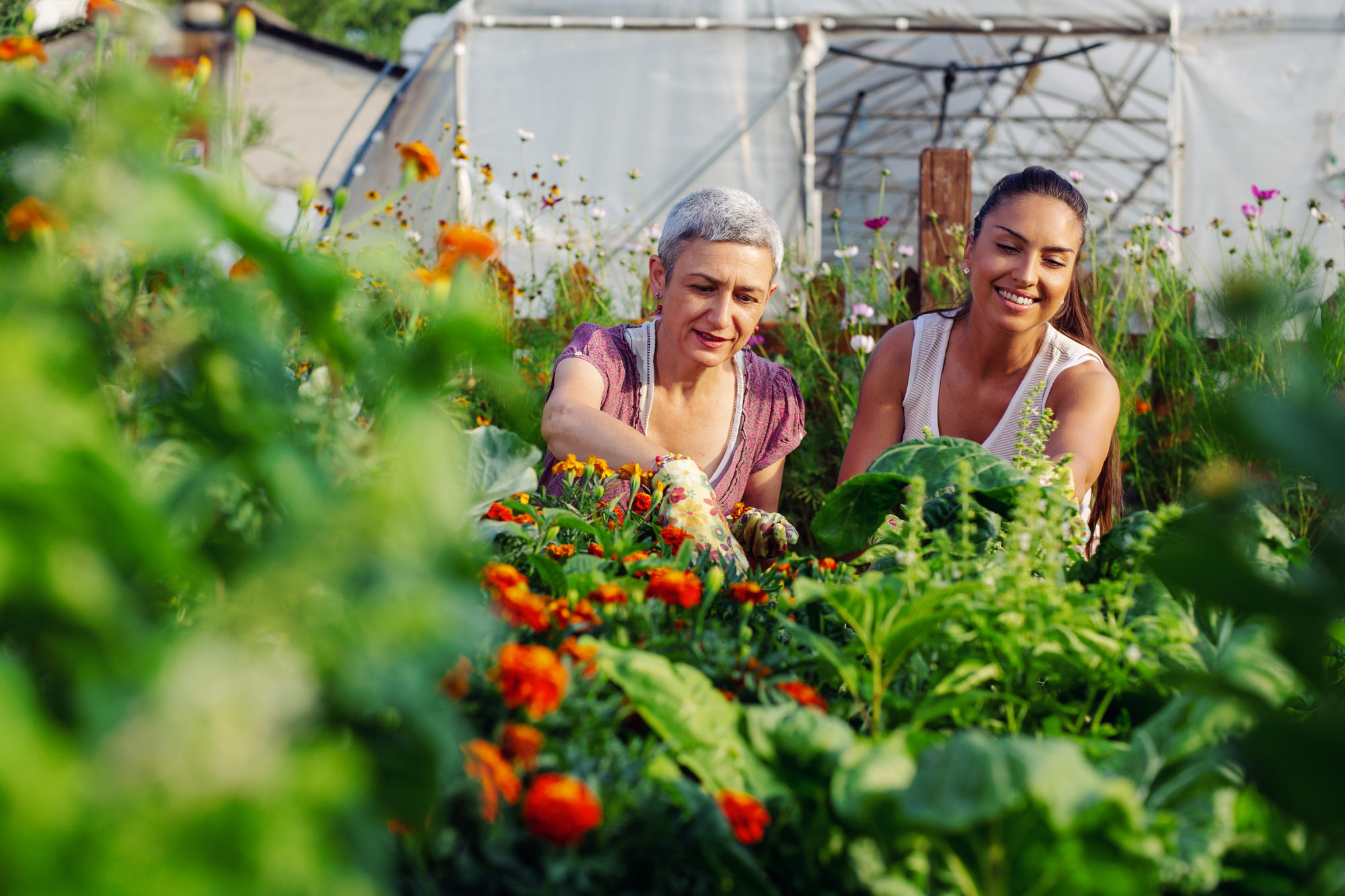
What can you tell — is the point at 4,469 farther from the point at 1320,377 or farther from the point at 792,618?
the point at 792,618

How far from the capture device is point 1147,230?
3400 millimetres

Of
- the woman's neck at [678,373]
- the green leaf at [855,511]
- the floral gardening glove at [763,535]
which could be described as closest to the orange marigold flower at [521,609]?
the green leaf at [855,511]

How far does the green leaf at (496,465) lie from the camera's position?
1.13m

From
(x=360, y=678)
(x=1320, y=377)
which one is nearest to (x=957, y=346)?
(x=1320, y=377)

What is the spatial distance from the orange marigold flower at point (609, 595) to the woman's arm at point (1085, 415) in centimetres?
127

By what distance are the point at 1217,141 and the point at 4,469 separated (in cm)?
638

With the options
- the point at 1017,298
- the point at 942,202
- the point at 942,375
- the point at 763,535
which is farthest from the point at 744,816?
the point at 942,202

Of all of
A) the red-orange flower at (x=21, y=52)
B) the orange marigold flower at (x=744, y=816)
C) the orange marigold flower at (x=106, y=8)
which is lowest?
the orange marigold flower at (x=744, y=816)

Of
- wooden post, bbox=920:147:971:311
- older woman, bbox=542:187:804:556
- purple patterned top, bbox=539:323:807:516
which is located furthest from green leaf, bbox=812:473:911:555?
wooden post, bbox=920:147:971:311

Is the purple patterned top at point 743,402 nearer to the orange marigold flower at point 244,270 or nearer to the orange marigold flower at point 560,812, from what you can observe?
the orange marigold flower at point 244,270

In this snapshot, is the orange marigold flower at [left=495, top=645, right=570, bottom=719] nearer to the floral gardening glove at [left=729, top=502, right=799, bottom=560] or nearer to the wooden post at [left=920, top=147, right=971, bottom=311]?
the floral gardening glove at [left=729, top=502, right=799, bottom=560]

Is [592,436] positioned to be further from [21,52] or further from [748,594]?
[21,52]

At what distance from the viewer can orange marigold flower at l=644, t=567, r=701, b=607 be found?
35.8 inches

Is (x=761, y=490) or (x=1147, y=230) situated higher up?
(x=1147, y=230)
